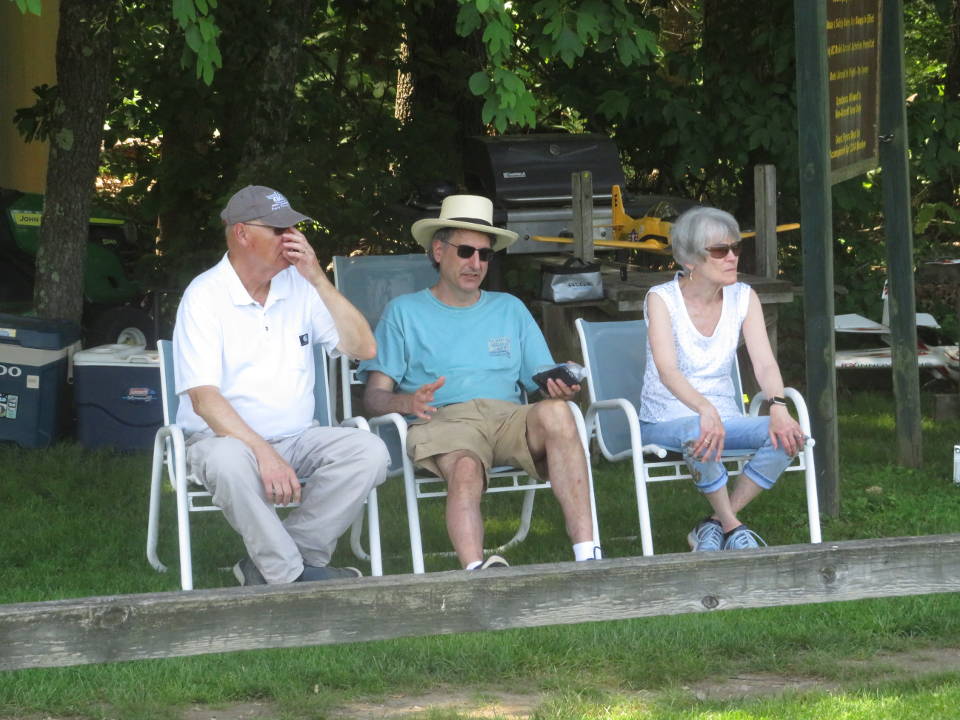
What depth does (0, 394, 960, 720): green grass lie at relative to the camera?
3736 mm

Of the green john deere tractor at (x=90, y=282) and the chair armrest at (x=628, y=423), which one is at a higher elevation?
the green john deere tractor at (x=90, y=282)

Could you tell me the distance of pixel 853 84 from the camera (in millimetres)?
6117

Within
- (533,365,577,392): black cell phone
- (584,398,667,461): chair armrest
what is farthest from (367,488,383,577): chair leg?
(584,398,667,461): chair armrest

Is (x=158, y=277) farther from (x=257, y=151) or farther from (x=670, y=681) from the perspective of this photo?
(x=670, y=681)

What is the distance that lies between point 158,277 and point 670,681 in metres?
5.03

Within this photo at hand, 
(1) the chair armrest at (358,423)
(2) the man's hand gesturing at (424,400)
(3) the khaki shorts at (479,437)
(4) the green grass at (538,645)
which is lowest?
(4) the green grass at (538,645)

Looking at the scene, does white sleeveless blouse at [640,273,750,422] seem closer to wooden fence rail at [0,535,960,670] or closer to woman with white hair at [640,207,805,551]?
woman with white hair at [640,207,805,551]

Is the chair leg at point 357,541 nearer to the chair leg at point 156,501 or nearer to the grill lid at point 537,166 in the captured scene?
the chair leg at point 156,501

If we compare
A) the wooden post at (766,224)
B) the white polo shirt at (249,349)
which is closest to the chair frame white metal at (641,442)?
the white polo shirt at (249,349)

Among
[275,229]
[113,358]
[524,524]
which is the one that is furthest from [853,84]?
[113,358]

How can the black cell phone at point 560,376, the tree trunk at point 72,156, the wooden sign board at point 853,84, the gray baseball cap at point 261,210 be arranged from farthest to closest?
the tree trunk at point 72,156 < the wooden sign board at point 853,84 < the black cell phone at point 560,376 < the gray baseball cap at point 261,210

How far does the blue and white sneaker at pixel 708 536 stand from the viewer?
4938mm

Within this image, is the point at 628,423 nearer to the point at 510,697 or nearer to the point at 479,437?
the point at 479,437

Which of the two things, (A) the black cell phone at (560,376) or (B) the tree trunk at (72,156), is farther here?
(B) the tree trunk at (72,156)
